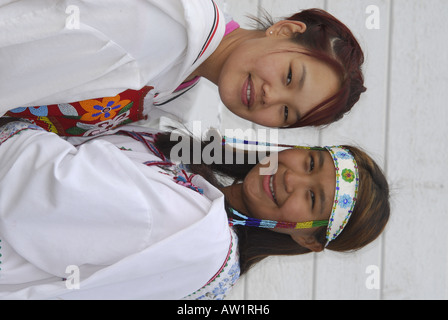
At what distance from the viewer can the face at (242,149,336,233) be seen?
33.7 inches

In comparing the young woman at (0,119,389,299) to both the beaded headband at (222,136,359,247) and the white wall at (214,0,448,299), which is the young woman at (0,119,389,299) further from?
the white wall at (214,0,448,299)

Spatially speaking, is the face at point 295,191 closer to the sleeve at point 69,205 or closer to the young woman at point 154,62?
the young woman at point 154,62

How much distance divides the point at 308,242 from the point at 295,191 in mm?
131

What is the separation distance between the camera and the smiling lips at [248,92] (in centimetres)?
82

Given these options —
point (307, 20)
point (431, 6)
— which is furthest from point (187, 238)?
point (431, 6)

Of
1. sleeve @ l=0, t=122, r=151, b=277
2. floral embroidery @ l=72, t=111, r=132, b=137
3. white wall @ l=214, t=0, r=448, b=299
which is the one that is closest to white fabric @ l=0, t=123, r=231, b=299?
sleeve @ l=0, t=122, r=151, b=277

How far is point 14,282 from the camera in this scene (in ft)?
2.15

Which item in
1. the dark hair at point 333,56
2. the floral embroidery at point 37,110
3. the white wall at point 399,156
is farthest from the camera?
the white wall at point 399,156

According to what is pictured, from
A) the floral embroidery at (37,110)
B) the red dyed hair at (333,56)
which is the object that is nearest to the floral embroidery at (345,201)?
the red dyed hair at (333,56)

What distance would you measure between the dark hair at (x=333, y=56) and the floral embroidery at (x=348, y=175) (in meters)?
0.10

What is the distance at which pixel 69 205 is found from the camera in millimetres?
614

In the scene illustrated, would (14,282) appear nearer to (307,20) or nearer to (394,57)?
(307,20)

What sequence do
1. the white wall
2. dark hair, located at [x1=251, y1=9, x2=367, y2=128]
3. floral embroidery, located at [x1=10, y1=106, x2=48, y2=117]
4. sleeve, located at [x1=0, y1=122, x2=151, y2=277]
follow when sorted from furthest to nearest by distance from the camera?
the white wall < dark hair, located at [x1=251, y1=9, x2=367, y2=128] < floral embroidery, located at [x1=10, y1=106, x2=48, y2=117] < sleeve, located at [x1=0, y1=122, x2=151, y2=277]

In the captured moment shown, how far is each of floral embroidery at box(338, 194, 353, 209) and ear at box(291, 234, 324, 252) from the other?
0.32 ft
